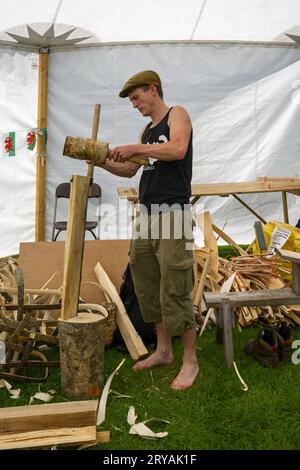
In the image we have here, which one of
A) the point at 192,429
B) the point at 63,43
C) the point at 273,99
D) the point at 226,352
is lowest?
the point at 192,429

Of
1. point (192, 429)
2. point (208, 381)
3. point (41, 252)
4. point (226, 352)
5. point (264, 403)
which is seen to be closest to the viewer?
point (192, 429)

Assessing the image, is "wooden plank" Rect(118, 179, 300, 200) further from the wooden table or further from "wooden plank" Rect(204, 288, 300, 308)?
"wooden plank" Rect(204, 288, 300, 308)

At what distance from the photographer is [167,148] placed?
2504mm

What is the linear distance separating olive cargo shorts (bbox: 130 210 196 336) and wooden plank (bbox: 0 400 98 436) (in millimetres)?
717

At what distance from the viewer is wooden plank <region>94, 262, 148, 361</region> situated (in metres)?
3.17

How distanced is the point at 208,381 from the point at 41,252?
5.89 feet

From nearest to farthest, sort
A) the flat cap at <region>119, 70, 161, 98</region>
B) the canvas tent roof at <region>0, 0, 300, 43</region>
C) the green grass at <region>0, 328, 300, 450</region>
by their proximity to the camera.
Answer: the green grass at <region>0, 328, 300, 450</region> → the flat cap at <region>119, 70, 161, 98</region> → the canvas tent roof at <region>0, 0, 300, 43</region>

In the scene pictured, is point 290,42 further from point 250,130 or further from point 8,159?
point 8,159

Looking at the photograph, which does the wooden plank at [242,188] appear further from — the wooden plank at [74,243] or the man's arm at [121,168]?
the wooden plank at [74,243]

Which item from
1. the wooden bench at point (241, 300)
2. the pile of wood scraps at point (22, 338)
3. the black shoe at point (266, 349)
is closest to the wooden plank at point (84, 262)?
the pile of wood scraps at point (22, 338)

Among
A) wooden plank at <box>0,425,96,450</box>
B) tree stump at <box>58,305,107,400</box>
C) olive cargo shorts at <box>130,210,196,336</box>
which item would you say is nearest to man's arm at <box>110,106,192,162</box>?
olive cargo shorts at <box>130,210,196,336</box>

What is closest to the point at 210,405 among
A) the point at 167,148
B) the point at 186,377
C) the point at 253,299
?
the point at 186,377

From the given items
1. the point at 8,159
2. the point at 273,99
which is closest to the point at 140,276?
the point at 8,159

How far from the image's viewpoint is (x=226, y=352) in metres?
2.99
